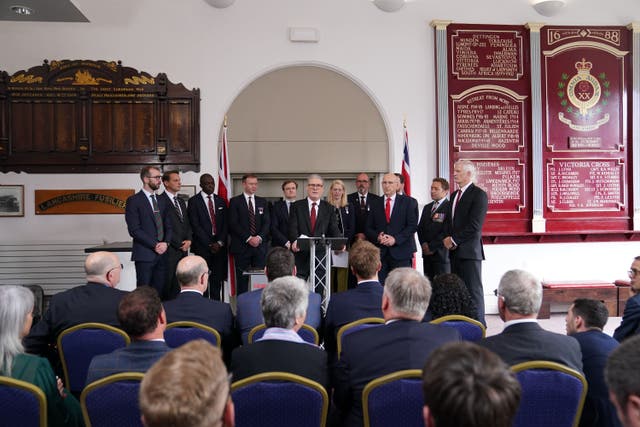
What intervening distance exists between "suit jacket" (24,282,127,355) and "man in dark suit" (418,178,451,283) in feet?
11.7

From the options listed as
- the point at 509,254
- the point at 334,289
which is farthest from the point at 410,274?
the point at 509,254

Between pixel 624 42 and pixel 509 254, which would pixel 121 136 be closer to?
pixel 509 254

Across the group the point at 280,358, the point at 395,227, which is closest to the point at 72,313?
the point at 280,358

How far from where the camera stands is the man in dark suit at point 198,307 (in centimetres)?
286

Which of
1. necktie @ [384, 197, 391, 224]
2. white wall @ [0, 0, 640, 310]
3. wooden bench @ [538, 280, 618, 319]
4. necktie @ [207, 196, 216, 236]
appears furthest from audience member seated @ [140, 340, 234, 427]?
wooden bench @ [538, 280, 618, 319]

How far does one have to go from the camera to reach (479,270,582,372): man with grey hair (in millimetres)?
2021

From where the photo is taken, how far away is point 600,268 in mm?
7531

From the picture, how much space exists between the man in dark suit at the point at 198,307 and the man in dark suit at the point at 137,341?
70 centimetres

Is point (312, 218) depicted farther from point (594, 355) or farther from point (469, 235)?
point (594, 355)

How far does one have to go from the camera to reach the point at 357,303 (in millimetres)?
2988

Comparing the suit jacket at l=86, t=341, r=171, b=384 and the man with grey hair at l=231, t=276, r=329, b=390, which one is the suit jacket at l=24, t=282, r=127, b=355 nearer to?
the suit jacket at l=86, t=341, r=171, b=384

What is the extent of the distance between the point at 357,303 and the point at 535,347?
111cm

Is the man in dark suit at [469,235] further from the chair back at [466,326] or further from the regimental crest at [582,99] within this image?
the regimental crest at [582,99]

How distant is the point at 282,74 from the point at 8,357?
6.89m
